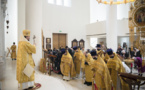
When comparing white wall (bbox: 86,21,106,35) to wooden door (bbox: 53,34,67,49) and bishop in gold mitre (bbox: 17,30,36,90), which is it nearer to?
wooden door (bbox: 53,34,67,49)

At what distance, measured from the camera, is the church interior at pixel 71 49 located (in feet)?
13.7

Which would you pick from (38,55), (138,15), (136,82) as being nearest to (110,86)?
(136,82)

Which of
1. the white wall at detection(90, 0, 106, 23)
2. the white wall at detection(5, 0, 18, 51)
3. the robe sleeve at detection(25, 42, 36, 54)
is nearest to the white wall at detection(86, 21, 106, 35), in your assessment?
the white wall at detection(90, 0, 106, 23)

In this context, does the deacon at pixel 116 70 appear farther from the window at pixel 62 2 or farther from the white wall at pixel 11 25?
the window at pixel 62 2

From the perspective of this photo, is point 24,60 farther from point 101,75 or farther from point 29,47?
point 101,75

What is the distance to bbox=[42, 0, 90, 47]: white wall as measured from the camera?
15531mm

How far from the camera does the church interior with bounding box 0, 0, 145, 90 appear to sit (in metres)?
4.17

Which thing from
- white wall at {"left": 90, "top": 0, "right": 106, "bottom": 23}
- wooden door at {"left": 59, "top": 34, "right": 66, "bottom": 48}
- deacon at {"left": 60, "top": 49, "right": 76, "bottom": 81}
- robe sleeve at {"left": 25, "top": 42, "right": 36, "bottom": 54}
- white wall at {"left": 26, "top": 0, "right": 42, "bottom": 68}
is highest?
white wall at {"left": 90, "top": 0, "right": 106, "bottom": 23}

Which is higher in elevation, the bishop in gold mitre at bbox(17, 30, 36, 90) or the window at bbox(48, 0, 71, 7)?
the window at bbox(48, 0, 71, 7)

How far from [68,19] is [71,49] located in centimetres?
894

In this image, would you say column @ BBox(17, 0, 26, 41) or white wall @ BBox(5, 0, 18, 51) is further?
white wall @ BBox(5, 0, 18, 51)

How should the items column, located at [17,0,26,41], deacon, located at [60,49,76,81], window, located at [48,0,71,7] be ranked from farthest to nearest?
window, located at [48,0,71,7], column, located at [17,0,26,41], deacon, located at [60,49,76,81]

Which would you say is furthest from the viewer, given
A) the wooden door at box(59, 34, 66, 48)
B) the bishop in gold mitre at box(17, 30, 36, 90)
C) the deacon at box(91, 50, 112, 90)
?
the wooden door at box(59, 34, 66, 48)

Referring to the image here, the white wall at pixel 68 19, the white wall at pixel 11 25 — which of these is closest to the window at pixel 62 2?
the white wall at pixel 68 19
